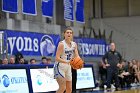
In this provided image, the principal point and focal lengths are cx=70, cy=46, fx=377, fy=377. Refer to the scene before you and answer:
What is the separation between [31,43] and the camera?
17.7 m

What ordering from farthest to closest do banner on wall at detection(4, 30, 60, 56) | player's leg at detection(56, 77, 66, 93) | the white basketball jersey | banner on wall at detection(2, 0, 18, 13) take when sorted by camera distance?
banner on wall at detection(4, 30, 60, 56)
banner on wall at detection(2, 0, 18, 13)
the white basketball jersey
player's leg at detection(56, 77, 66, 93)

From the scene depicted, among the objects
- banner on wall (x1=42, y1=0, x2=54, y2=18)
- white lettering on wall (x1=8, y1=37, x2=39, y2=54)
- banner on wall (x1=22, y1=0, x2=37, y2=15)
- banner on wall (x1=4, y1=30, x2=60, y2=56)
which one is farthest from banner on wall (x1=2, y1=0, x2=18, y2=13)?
banner on wall (x1=42, y1=0, x2=54, y2=18)

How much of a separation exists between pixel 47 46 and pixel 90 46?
4.62 meters

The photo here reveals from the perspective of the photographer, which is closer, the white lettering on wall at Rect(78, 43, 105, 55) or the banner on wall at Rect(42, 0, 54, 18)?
the banner on wall at Rect(42, 0, 54, 18)

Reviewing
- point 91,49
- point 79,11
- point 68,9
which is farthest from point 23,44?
point 91,49

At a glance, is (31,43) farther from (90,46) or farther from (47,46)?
(90,46)

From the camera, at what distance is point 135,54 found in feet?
85.9

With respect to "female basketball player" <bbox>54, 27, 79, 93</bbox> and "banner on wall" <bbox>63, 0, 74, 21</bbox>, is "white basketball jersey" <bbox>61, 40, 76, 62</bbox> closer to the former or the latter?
"female basketball player" <bbox>54, 27, 79, 93</bbox>

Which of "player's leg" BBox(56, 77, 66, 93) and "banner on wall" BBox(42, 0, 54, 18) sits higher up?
"banner on wall" BBox(42, 0, 54, 18)

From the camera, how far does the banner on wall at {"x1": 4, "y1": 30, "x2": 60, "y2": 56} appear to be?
16.1 m

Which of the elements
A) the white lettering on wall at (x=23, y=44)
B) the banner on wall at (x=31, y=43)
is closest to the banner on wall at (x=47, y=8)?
the banner on wall at (x=31, y=43)

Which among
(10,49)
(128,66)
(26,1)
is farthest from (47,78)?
(128,66)

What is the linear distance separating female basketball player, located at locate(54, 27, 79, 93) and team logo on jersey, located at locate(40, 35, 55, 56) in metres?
10.1

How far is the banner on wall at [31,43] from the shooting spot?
16.1 m
